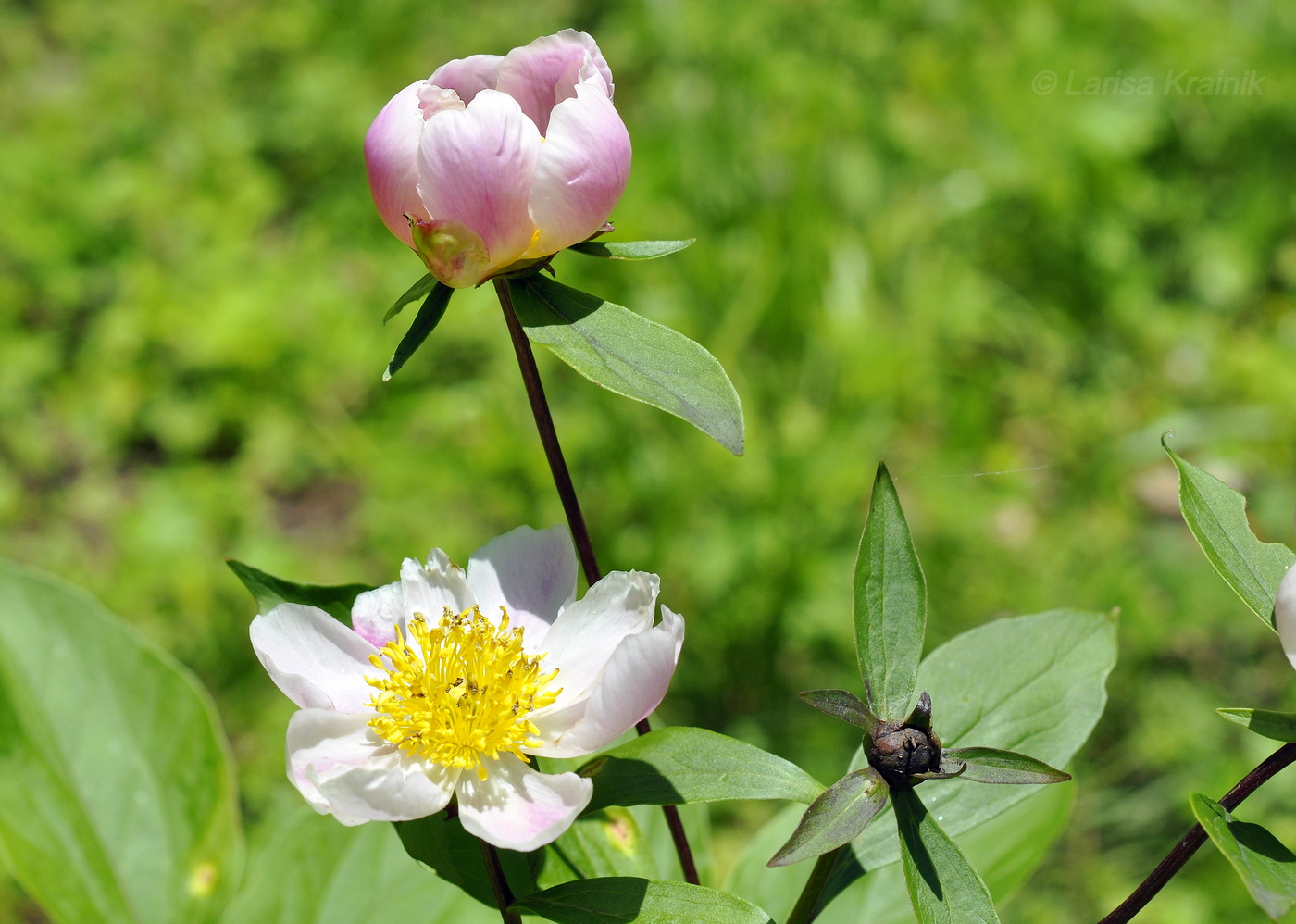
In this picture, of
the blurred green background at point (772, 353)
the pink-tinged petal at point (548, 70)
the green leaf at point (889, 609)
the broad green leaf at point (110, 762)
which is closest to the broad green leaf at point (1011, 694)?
the green leaf at point (889, 609)

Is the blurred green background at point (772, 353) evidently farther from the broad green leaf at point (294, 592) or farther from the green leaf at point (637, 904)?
the green leaf at point (637, 904)

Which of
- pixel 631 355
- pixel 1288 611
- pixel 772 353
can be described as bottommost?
pixel 772 353

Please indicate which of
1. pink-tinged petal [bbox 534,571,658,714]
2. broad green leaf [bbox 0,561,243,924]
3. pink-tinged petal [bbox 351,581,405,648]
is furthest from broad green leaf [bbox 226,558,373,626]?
broad green leaf [bbox 0,561,243,924]

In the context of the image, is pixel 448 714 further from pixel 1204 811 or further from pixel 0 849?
pixel 0 849

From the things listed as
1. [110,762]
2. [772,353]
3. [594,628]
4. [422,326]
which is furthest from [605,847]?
[772,353]

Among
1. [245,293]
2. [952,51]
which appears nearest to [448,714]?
[245,293]


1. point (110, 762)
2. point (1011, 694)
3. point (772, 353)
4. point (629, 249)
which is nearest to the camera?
point (629, 249)

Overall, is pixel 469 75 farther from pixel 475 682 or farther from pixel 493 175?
pixel 475 682
